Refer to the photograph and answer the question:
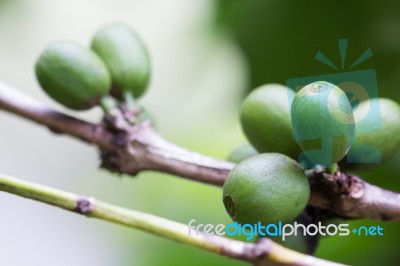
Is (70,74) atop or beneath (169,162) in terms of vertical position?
atop

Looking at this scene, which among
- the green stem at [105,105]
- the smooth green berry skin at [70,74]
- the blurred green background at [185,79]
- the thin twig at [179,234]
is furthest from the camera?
the blurred green background at [185,79]

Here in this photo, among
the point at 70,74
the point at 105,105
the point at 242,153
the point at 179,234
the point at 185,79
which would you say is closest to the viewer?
the point at 179,234

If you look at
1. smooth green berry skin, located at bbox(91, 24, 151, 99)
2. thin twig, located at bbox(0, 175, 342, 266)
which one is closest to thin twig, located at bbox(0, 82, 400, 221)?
smooth green berry skin, located at bbox(91, 24, 151, 99)

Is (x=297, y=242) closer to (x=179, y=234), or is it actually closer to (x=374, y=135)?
(x=374, y=135)

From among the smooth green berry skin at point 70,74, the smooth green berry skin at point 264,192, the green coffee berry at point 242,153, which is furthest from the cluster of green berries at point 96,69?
the smooth green berry skin at point 264,192

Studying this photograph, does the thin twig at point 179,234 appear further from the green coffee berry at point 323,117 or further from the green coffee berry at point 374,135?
the green coffee berry at point 374,135

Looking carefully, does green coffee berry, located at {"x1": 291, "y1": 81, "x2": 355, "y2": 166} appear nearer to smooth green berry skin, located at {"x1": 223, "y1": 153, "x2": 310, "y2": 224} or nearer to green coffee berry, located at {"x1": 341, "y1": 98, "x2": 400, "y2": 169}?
smooth green berry skin, located at {"x1": 223, "y1": 153, "x2": 310, "y2": 224}

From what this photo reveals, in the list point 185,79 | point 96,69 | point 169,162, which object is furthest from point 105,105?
point 185,79

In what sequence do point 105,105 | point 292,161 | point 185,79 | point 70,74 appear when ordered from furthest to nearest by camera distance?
point 185,79 < point 105,105 < point 70,74 < point 292,161
